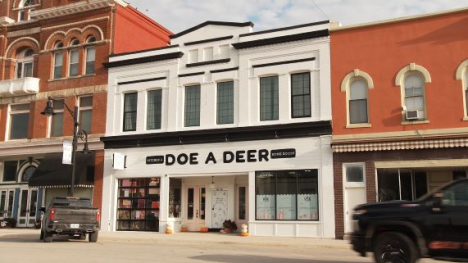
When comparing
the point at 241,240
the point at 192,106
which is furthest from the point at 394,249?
the point at 192,106

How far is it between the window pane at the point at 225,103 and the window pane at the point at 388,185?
294 inches

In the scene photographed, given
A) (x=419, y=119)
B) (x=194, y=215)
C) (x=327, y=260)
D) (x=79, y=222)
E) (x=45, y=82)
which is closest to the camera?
(x=327, y=260)

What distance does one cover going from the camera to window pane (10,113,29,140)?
28583mm

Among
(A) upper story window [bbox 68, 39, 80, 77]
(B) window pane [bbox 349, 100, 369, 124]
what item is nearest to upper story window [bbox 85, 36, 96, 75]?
(A) upper story window [bbox 68, 39, 80, 77]

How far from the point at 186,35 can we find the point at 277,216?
10527 millimetres

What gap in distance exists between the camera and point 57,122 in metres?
27.7

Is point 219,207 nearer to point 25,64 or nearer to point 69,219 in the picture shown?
point 69,219

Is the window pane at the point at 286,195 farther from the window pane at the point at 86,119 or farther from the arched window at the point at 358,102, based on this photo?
the window pane at the point at 86,119

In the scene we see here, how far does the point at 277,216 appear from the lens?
21.4 metres

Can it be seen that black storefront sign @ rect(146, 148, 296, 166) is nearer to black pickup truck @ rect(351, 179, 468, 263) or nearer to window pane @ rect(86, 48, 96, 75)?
window pane @ rect(86, 48, 96, 75)

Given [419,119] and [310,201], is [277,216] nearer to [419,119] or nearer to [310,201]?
[310,201]

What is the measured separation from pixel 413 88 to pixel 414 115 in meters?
1.31

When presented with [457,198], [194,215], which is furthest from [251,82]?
[457,198]

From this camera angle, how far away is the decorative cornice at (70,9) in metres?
27.3
